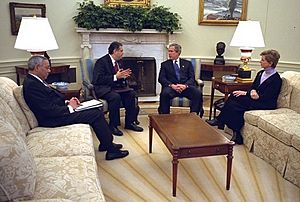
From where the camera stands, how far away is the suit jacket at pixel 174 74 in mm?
4504

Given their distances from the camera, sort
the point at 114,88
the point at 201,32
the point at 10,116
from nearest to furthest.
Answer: the point at 10,116 < the point at 114,88 < the point at 201,32

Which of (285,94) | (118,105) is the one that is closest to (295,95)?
(285,94)

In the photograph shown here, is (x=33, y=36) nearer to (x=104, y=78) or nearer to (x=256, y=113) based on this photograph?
(x=104, y=78)

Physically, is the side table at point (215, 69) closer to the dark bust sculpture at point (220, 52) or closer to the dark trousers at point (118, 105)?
the dark bust sculpture at point (220, 52)

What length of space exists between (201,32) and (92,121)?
130 inches

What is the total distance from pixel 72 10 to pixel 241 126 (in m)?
3.34

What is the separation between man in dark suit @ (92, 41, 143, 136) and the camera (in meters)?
4.13

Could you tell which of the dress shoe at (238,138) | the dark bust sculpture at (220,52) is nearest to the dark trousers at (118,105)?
the dress shoe at (238,138)

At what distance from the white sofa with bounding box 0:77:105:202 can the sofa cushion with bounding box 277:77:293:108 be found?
2.34 meters

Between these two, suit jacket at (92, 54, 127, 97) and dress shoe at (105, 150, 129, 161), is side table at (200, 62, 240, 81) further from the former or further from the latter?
dress shoe at (105, 150, 129, 161)

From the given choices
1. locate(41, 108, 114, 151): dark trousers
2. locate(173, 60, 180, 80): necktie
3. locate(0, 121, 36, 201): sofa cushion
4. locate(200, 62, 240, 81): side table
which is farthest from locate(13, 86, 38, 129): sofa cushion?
locate(200, 62, 240, 81): side table

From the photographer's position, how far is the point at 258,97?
12.6 feet

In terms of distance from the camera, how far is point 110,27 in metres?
5.34

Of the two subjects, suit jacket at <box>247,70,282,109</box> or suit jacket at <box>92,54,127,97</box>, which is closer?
suit jacket at <box>247,70,282,109</box>
